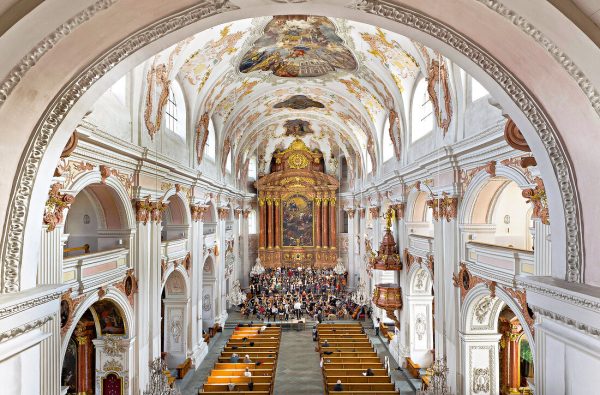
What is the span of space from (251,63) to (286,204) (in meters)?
18.2

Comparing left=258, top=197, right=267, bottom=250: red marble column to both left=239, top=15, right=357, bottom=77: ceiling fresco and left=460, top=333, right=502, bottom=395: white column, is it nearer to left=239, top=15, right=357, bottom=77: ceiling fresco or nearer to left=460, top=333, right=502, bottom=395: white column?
left=239, top=15, right=357, bottom=77: ceiling fresco

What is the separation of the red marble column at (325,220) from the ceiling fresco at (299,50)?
15.6 meters

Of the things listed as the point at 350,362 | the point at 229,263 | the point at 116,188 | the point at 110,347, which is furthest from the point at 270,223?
the point at 116,188

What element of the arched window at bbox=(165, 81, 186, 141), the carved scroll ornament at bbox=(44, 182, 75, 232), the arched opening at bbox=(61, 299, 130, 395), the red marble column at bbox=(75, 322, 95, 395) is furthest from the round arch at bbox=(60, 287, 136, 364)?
the arched window at bbox=(165, 81, 186, 141)

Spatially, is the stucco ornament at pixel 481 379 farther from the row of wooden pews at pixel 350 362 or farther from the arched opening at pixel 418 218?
the arched opening at pixel 418 218

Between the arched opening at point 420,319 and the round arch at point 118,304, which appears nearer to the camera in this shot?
the round arch at point 118,304

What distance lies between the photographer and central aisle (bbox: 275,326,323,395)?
14.9m

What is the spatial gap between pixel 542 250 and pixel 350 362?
10032 millimetres

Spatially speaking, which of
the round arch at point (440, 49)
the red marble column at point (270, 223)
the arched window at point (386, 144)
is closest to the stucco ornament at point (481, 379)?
the round arch at point (440, 49)

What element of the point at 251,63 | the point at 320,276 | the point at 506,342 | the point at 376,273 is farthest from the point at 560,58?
the point at 320,276

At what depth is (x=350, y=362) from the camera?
52.0 feet

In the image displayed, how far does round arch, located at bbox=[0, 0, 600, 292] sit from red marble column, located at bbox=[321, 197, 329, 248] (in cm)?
2793

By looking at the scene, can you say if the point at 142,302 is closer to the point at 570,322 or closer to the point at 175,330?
the point at 175,330

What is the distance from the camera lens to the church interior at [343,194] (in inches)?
149
